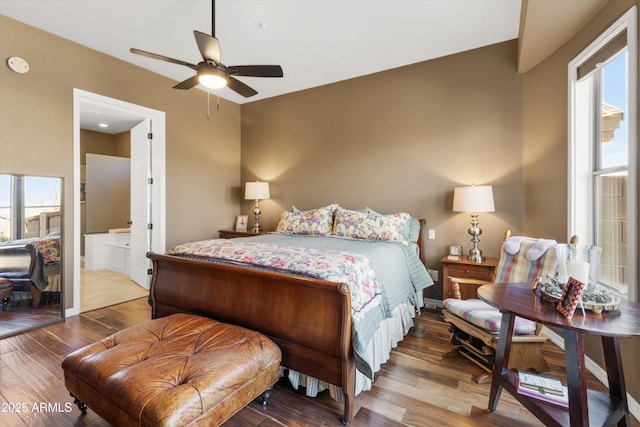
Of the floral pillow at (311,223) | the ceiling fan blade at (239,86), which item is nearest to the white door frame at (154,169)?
the floral pillow at (311,223)

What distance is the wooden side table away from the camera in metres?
1.26

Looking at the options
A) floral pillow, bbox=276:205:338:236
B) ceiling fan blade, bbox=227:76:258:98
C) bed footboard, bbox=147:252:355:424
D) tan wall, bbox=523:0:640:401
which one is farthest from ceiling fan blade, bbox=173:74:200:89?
tan wall, bbox=523:0:640:401

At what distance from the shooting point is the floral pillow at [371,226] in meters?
3.11

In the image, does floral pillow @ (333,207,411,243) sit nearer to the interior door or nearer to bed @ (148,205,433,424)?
bed @ (148,205,433,424)

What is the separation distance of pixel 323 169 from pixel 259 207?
4.35 ft

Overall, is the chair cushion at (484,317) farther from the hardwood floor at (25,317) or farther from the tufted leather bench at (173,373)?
the hardwood floor at (25,317)

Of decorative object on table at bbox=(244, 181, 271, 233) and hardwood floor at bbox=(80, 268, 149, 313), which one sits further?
decorative object on table at bbox=(244, 181, 271, 233)

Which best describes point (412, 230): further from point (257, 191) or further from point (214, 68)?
point (214, 68)

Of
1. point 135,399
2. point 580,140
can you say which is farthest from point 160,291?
point 580,140

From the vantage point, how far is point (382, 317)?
2039 millimetres

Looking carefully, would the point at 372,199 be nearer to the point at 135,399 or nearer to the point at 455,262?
the point at 455,262

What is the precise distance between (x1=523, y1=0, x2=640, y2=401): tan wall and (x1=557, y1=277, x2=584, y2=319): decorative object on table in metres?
1.19

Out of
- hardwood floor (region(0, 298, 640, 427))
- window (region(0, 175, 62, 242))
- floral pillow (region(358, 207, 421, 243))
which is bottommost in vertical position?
hardwood floor (region(0, 298, 640, 427))

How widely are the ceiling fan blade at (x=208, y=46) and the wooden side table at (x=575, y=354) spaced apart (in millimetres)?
2377
